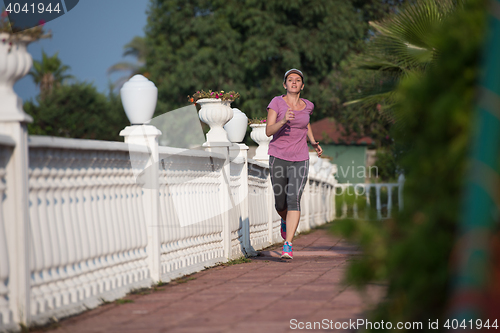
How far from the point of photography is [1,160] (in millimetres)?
2957

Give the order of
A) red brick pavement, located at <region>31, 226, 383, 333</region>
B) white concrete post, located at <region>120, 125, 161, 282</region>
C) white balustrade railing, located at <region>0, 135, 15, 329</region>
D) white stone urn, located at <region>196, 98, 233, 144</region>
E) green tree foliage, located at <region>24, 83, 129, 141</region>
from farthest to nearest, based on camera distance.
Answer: green tree foliage, located at <region>24, 83, 129, 141</region>
white stone urn, located at <region>196, 98, 233, 144</region>
white concrete post, located at <region>120, 125, 161, 282</region>
red brick pavement, located at <region>31, 226, 383, 333</region>
white balustrade railing, located at <region>0, 135, 15, 329</region>

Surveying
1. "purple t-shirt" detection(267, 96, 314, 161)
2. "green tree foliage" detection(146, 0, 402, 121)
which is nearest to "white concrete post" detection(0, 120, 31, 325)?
"purple t-shirt" detection(267, 96, 314, 161)

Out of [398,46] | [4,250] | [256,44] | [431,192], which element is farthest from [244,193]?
[256,44]

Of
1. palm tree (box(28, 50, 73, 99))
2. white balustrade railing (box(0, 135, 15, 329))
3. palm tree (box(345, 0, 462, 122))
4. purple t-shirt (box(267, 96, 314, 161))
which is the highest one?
palm tree (box(28, 50, 73, 99))

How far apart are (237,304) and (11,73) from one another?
1923 mm

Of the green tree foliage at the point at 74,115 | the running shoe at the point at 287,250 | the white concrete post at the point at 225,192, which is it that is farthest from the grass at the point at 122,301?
the green tree foliage at the point at 74,115

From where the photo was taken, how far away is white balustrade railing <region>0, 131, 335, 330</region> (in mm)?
3154

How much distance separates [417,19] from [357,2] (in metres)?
21.2

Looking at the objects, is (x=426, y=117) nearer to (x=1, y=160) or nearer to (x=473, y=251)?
(x=473, y=251)

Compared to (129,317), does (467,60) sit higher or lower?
higher

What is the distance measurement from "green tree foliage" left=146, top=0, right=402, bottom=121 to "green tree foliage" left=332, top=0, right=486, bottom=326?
23.3 m

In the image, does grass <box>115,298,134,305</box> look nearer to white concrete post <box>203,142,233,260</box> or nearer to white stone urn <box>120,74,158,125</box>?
white stone urn <box>120,74,158,125</box>

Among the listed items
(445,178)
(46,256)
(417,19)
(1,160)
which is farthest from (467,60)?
(417,19)

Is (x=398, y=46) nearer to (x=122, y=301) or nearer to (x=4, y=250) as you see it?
(x=122, y=301)
